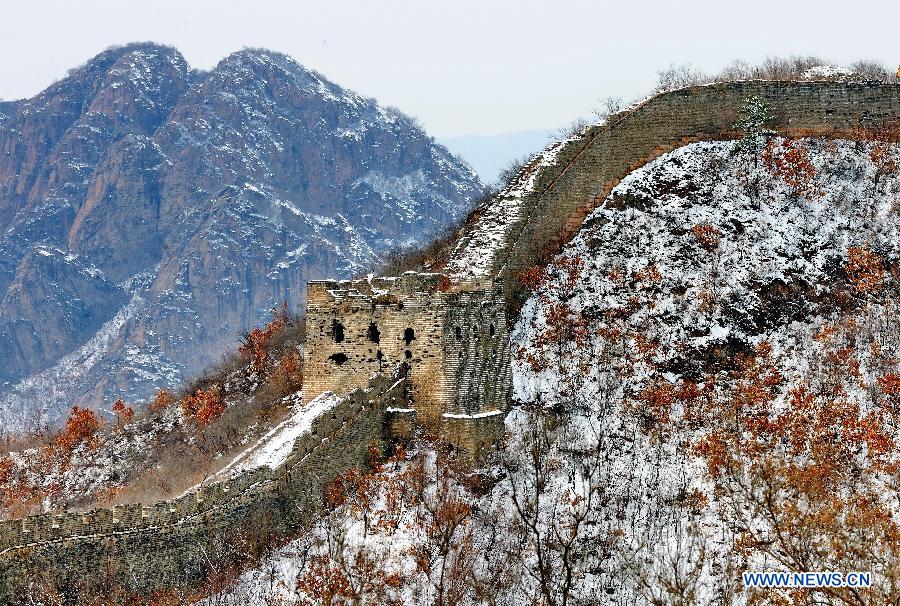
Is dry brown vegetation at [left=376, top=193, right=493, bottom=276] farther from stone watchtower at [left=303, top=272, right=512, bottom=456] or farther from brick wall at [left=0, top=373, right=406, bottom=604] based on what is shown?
brick wall at [left=0, top=373, right=406, bottom=604]

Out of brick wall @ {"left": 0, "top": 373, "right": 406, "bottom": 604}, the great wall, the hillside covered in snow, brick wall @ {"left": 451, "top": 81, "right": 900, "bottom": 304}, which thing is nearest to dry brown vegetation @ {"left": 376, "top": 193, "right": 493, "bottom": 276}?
the great wall

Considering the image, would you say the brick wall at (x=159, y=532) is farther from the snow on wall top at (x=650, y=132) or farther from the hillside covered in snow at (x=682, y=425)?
the snow on wall top at (x=650, y=132)

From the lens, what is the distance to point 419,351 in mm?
20312

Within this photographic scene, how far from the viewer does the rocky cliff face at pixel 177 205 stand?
110812 millimetres

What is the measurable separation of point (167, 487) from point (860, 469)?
664 inches

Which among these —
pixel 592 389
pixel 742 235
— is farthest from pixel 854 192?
pixel 592 389

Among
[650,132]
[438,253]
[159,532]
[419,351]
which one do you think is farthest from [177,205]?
[159,532]

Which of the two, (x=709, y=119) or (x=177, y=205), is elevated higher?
(x=177, y=205)

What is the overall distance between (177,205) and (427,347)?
115 m

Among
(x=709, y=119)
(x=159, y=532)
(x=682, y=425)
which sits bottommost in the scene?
(x=159, y=532)

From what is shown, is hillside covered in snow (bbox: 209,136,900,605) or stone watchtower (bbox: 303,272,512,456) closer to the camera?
hillside covered in snow (bbox: 209,136,900,605)

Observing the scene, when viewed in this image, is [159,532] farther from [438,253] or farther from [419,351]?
[438,253]

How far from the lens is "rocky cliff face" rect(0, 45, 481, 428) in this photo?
364 ft

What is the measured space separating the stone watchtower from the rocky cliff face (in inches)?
3183
